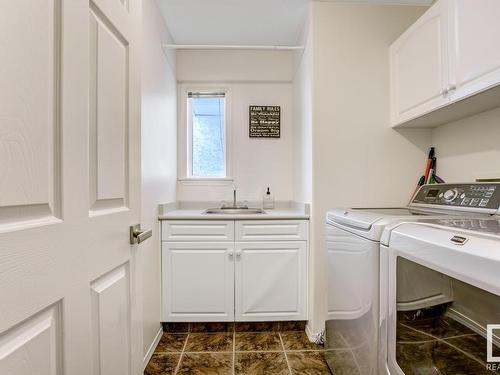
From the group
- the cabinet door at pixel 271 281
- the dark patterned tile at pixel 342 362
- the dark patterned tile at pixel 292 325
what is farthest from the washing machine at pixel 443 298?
the dark patterned tile at pixel 292 325

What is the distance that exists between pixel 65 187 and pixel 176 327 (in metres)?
1.89

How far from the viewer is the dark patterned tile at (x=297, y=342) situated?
1936 mm

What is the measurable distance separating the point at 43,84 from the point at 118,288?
61 cm

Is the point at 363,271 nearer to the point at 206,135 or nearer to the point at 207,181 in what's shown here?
the point at 207,181

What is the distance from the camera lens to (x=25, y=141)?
1.72ft

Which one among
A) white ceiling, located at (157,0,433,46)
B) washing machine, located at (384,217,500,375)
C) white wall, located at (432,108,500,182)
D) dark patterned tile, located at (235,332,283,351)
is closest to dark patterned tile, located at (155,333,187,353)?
dark patterned tile, located at (235,332,283,351)

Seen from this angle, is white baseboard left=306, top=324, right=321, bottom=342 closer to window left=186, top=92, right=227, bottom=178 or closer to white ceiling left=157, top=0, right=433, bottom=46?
window left=186, top=92, right=227, bottom=178

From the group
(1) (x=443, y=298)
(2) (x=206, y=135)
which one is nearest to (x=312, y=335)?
(1) (x=443, y=298)

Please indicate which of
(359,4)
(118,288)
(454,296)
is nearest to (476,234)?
(454,296)

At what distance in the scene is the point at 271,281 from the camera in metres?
2.10

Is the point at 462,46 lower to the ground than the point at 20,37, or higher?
higher

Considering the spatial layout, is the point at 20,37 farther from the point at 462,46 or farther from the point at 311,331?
the point at 311,331

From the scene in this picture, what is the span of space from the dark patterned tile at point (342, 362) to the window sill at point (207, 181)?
65.2 inches

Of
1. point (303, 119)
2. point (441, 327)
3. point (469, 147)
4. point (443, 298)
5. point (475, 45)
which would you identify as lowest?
point (441, 327)
